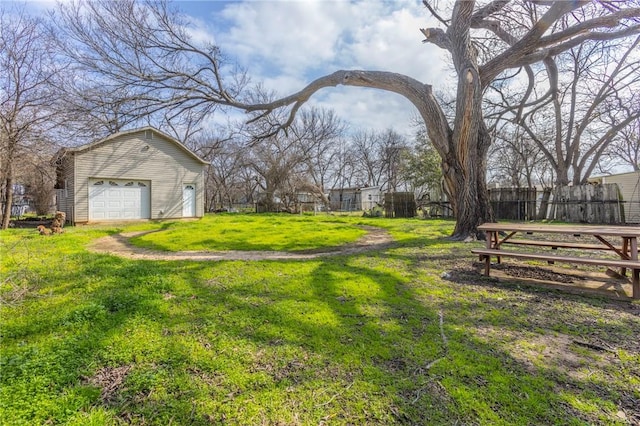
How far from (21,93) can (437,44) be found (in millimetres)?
14708

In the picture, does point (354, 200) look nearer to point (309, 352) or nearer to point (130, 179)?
point (130, 179)

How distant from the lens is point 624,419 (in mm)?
1719

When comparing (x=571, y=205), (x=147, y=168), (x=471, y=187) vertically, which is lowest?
(x=571, y=205)

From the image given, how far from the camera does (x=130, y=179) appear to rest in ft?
47.5

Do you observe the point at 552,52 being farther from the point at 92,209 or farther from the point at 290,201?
the point at 290,201

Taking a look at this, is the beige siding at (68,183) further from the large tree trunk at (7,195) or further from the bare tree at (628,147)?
the bare tree at (628,147)

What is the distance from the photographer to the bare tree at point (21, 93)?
10.3 metres

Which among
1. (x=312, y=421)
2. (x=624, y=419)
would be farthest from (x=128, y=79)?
(x=624, y=419)

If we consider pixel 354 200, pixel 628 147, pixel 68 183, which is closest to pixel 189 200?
Answer: pixel 68 183

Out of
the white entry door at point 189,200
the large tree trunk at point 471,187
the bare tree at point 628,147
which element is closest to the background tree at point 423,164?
the bare tree at point 628,147

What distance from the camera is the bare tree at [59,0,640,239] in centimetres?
657

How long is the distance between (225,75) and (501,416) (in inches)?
388

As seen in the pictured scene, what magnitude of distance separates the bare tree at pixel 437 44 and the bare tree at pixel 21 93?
17.8 feet

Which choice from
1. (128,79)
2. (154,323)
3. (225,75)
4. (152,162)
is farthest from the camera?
(152,162)
